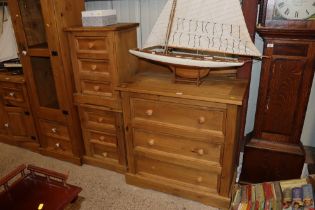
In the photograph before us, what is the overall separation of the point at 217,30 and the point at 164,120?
27.3 inches

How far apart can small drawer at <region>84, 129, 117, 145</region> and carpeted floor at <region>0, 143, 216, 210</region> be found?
29 centimetres

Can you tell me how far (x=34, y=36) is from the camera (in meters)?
2.19

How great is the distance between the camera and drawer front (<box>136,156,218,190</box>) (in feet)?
6.10

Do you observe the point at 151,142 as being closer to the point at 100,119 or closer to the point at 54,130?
the point at 100,119

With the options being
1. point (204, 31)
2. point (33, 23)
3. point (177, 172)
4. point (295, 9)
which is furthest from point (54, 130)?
point (295, 9)

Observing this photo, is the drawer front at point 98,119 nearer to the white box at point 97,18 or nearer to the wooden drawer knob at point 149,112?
the wooden drawer knob at point 149,112

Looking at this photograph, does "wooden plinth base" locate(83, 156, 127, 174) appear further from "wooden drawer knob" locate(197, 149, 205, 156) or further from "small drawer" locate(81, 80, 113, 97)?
"wooden drawer knob" locate(197, 149, 205, 156)

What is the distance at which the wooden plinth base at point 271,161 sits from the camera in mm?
1806

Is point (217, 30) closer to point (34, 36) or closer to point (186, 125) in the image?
point (186, 125)

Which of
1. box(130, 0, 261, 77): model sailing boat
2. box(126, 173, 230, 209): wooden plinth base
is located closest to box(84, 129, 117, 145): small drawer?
box(126, 173, 230, 209): wooden plinth base

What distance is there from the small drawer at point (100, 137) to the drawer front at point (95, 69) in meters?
0.49

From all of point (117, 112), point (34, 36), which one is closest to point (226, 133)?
point (117, 112)

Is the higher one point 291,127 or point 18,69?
→ point 18,69

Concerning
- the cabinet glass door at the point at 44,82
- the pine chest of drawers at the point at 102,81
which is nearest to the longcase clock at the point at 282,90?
the pine chest of drawers at the point at 102,81
